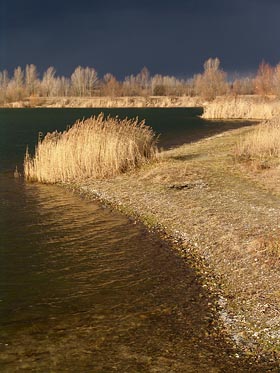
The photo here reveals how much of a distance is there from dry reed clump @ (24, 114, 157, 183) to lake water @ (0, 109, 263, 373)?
20.5 ft

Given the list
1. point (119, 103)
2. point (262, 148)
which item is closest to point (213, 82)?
point (119, 103)

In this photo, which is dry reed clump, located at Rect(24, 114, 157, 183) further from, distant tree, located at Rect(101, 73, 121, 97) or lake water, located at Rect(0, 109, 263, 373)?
distant tree, located at Rect(101, 73, 121, 97)

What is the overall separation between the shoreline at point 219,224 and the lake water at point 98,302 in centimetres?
38

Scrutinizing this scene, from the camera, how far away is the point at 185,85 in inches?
6855

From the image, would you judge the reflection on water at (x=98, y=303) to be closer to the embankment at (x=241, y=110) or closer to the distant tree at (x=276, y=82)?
the embankment at (x=241, y=110)

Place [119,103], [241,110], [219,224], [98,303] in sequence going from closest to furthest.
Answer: [98,303], [219,224], [241,110], [119,103]

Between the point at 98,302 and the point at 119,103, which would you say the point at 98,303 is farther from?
the point at 119,103

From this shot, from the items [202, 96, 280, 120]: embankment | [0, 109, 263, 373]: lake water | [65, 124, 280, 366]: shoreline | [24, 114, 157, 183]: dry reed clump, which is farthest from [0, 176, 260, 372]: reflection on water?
[202, 96, 280, 120]: embankment

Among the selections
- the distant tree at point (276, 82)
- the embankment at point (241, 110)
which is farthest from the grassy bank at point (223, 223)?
the distant tree at point (276, 82)

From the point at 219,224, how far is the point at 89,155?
31.4 feet

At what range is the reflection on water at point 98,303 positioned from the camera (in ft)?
21.0

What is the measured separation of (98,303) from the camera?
817 centimetres

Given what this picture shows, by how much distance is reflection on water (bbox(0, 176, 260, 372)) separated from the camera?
21.0 ft

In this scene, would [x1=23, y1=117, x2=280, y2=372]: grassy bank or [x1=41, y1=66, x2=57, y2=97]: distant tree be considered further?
[x1=41, y1=66, x2=57, y2=97]: distant tree
